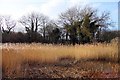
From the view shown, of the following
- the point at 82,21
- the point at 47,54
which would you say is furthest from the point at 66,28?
the point at 47,54

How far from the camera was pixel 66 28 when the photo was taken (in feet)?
28.8

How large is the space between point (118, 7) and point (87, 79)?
222 cm

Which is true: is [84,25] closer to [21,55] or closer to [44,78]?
[21,55]

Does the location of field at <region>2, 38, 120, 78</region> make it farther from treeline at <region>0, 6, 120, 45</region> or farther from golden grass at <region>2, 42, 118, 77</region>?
treeline at <region>0, 6, 120, 45</region>

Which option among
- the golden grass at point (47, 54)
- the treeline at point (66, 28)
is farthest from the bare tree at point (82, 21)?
the golden grass at point (47, 54)

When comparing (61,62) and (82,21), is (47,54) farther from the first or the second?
(82,21)

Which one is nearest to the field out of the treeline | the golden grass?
the golden grass

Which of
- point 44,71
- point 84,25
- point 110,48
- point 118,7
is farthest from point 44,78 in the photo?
point 84,25

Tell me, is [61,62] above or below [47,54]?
below

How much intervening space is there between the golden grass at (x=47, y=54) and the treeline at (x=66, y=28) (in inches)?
45.0

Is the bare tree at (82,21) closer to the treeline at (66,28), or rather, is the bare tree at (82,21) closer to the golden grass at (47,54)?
the treeline at (66,28)

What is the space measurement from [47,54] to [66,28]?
3073 millimetres

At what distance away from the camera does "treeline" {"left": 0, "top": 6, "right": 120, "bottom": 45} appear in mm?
7512

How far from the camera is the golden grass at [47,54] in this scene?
5.10m
